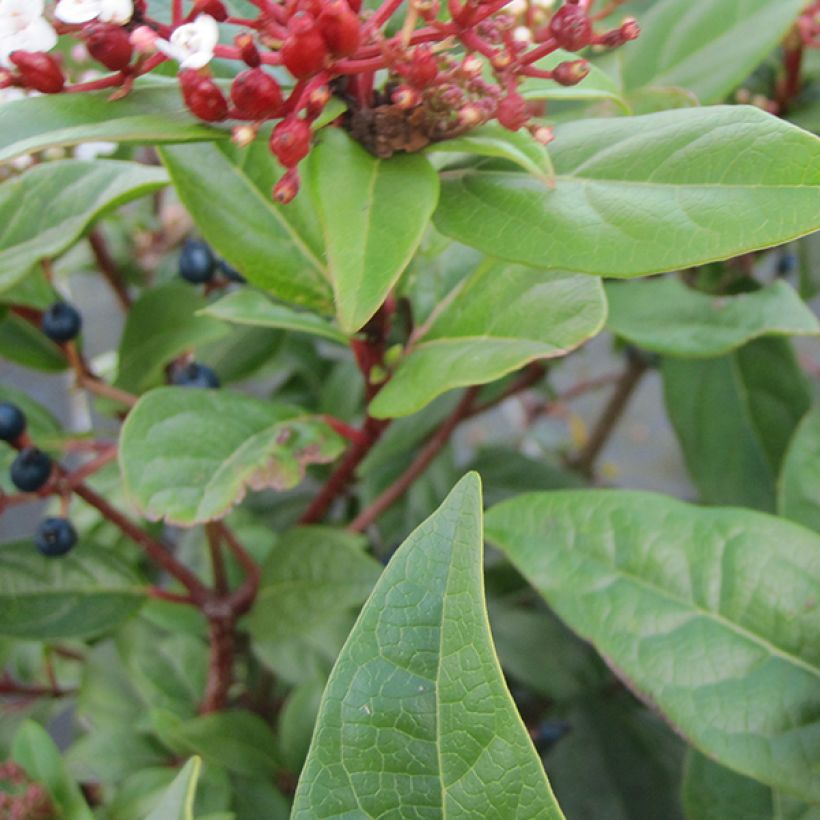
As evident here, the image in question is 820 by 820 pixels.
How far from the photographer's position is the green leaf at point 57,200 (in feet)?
2.01

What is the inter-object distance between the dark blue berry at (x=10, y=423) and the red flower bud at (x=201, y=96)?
1.06ft

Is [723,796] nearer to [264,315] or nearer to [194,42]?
[264,315]

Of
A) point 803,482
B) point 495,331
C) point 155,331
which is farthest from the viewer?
point 155,331

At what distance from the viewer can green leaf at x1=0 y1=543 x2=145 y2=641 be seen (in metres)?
0.69

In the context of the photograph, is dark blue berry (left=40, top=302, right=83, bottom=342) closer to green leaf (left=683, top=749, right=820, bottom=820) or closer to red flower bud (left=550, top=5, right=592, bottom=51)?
red flower bud (left=550, top=5, right=592, bottom=51)

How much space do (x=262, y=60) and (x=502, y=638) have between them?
703 millimetres

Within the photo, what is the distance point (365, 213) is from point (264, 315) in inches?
7.7

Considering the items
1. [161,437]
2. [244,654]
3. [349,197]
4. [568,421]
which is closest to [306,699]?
[244,654]

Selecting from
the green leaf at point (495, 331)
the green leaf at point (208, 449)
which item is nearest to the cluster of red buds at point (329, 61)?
the green leaf at point (495, 331)

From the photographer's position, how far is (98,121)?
0.45 meters

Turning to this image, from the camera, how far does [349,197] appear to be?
1.51 ft

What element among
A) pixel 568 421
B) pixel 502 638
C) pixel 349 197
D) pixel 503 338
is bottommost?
pixel 568 421

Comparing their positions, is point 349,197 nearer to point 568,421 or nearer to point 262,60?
point 262,60


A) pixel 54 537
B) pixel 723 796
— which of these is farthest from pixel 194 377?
pixel 723 796
